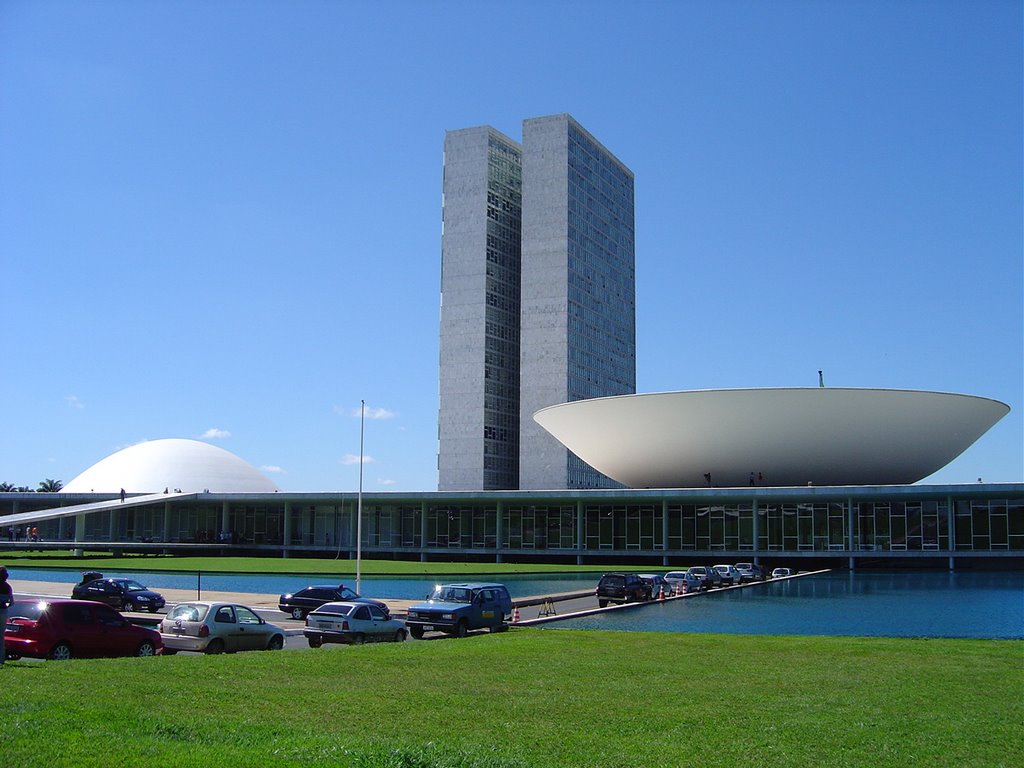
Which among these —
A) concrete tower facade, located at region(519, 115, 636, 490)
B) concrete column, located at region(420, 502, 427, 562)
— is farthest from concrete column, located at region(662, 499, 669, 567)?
concrete tower facade, located at region(519, 115, 636, 490)

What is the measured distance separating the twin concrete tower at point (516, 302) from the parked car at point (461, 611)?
92899mm

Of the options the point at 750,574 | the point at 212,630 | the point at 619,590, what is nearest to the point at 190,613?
the point at 212,630

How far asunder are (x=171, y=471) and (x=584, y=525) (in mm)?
59556

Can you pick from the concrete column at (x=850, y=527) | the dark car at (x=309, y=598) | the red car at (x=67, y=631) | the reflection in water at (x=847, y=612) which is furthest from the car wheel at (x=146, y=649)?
the concrete column at (x=850, y=527)

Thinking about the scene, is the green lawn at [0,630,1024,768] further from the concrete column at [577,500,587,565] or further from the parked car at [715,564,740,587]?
the concrete column at [577,500,587,565]

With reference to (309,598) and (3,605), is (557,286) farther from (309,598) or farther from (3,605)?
(3,605)

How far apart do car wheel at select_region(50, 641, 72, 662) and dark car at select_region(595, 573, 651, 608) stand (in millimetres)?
20523

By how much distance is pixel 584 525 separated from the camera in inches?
2953

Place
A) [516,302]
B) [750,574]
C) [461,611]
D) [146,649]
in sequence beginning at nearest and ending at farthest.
Answer: [146,649] < [461,611] < [750,574] < [516,302]

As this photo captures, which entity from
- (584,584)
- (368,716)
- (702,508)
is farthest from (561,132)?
(368,716)

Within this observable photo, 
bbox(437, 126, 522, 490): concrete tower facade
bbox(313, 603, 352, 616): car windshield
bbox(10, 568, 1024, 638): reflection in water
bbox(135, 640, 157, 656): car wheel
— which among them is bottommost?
bbox(10, 568, 1024, 638): reflection in water

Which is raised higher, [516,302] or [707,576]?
[516,302]

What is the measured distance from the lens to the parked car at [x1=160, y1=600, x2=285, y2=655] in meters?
20.6

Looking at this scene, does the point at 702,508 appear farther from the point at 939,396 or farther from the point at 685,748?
the point at 685,748
